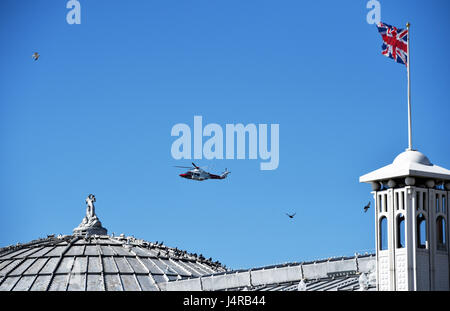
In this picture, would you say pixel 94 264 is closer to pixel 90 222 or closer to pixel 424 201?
pixel 90 222

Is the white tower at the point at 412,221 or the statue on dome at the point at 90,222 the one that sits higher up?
the statue on dome at the point at 90,222

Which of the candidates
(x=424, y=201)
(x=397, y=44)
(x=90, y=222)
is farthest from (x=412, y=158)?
(x=90, y=222)

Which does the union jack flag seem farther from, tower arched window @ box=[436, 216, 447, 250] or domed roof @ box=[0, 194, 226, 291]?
domed roof @ box=[0, 194, 226, 291]

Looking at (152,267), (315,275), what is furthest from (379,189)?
(152,267)

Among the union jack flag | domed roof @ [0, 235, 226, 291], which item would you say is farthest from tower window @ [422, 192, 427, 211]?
domed roof @ [0, 235, 226, 291]

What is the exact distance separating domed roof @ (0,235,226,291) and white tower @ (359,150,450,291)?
58509mm

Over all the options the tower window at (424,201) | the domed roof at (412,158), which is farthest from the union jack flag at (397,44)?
the tower window at (424,201)

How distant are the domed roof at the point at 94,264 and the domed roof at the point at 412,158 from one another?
5903cm

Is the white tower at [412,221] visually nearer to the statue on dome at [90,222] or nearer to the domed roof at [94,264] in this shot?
the domed roof at [94,264]

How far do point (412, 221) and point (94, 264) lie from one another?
71779 mm

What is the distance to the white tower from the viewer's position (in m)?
70.5

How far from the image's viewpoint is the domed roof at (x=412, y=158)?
2859 inches
